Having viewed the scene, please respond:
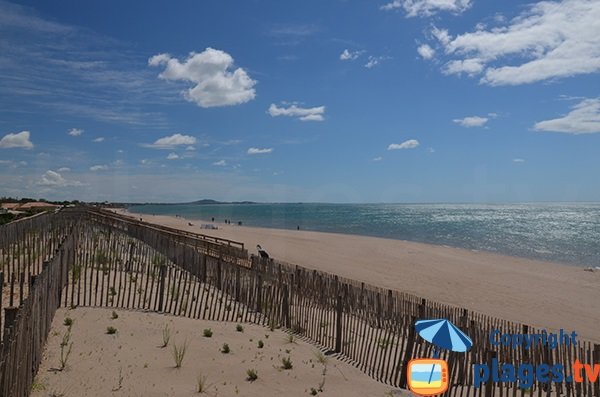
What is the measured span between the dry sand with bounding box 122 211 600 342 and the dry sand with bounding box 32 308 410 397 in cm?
1126

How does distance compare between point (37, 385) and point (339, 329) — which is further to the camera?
point (339, 329)

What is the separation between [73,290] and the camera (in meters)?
9.81

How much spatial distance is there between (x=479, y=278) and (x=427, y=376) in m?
Result: 20.6

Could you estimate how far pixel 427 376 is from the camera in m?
7.28

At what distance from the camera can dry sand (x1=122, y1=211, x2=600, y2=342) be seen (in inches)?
713

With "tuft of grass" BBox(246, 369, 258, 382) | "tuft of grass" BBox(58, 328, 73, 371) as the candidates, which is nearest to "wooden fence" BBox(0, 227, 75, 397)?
"tuft of grass" BBox(58, 328, 73, 371)

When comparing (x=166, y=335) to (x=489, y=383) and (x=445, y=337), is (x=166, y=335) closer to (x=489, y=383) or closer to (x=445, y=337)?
(x=445, y=337)

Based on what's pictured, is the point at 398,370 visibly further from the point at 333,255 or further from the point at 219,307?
the point at 333,255

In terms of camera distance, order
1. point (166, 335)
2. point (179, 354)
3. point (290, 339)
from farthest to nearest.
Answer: point (290, 339), point (166, 335), point (179, 354)

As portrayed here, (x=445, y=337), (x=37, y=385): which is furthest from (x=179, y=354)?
(x=445, y=337)

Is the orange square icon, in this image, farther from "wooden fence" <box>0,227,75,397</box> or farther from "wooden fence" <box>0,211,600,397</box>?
"wooden fence" <box>0,227,75,397</box>

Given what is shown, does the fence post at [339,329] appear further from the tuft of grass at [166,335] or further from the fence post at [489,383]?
the tuft of grass at [166,335]

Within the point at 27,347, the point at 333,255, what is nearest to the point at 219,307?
the point at 27,347

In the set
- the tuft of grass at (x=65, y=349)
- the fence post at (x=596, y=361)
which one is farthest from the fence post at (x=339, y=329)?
the tuft of grass at (x=65, y=349)
